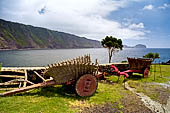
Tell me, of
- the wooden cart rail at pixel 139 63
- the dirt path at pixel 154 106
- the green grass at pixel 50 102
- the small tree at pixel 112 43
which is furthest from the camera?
the small tree at pixel 112 43

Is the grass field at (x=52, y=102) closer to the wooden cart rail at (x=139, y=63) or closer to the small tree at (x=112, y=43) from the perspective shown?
the wooden cart rail at (x=139, y=63)

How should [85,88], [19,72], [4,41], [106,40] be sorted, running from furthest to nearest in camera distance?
1. [4,41]
2. [106,40]
3. [19,72]
4. [85,88]

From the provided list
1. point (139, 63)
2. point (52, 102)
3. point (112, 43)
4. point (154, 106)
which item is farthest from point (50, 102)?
point (112, 43)

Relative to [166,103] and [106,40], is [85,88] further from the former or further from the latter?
[106,40]

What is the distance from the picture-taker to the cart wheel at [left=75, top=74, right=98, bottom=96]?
18.6 ft

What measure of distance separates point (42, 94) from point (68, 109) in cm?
189

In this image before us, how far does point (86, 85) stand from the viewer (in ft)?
19.0

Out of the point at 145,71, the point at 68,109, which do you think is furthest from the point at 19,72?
the point at 145,71

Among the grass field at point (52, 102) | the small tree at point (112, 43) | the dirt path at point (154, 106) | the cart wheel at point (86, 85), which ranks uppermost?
the small tree at point (112, 43)

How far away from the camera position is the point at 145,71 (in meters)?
10.4

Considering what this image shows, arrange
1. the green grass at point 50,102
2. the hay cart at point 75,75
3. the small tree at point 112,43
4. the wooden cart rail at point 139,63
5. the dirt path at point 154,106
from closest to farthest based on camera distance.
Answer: the green grass at point 50,102
the dirt path at point 154,106
the hay cart at point 75,75
the wooden cart rail at point 139,63
the small tree at point 112,43

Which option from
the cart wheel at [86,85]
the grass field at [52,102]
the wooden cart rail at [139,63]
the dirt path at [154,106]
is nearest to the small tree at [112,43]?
the wooden cart rail at [139,63]

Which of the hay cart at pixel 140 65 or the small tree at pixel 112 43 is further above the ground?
the small tree at pixel 112 43

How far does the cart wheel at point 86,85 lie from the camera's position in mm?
5668
